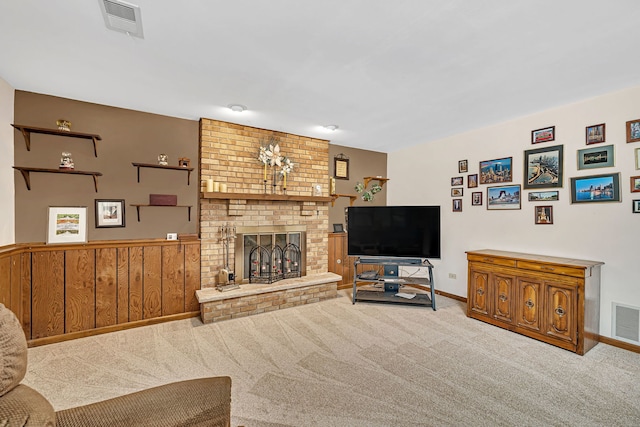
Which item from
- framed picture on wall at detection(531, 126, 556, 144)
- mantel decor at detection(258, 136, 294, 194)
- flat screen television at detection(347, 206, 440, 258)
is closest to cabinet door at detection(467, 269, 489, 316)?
flat screen television at detection(347, 206, 440, 258)

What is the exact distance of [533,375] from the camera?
2.37 m

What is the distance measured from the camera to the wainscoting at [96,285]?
110 inches

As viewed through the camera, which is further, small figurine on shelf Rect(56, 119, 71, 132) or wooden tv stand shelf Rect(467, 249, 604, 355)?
small figurine on shelf Rect(56, 119, 71, 132)

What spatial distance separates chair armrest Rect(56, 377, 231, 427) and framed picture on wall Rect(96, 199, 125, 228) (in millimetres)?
2680

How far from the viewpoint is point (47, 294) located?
9.48 feet

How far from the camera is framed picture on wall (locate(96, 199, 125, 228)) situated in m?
3.20

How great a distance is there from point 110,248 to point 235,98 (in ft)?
7.03

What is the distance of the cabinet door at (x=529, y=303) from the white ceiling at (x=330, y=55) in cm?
188

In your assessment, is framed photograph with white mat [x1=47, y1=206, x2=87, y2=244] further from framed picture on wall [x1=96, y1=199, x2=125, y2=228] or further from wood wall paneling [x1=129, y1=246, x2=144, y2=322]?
wood wall paneling [x1=129, y1=246, x2=144, y2=322]

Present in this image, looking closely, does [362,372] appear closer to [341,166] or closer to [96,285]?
[96,285]

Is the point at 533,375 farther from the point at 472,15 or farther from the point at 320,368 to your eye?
the point at 472,15

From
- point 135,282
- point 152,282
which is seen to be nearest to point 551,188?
point 152,282

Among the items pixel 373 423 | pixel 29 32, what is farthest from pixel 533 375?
pixel 29 32

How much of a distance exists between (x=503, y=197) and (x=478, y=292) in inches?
51.4
